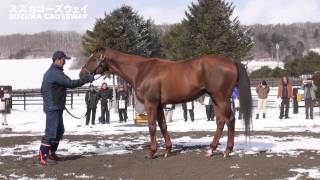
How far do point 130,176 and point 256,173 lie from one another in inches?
70.7

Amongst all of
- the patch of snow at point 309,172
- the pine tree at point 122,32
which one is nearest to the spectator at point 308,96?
the pine tree at point 122,32

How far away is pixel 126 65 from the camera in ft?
31.1

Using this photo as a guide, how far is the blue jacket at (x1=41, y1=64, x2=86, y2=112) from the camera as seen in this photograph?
8703 millimetres

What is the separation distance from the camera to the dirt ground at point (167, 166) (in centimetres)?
728

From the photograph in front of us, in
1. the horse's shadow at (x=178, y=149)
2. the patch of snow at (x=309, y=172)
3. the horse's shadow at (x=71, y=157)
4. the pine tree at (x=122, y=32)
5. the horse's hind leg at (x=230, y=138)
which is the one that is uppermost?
the pine tree at (x=122, y=32)

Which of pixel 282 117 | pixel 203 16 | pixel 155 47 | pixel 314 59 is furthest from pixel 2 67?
pixel 282 117

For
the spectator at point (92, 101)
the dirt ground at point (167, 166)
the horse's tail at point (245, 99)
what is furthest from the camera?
the spectator at point (92, 101)

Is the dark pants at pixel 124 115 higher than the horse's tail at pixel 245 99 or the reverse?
the reverse

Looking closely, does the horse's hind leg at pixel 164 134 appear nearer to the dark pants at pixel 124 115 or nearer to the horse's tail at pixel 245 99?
the horse's tail at pixel 245 99

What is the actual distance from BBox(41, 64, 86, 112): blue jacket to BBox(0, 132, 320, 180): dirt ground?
101 centimetres

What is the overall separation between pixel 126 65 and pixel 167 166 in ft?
7.61

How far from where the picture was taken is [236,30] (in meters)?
32.7

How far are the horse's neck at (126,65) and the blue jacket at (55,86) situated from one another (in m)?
0.93

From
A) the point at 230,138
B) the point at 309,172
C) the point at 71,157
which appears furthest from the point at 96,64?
the point at 309,172
